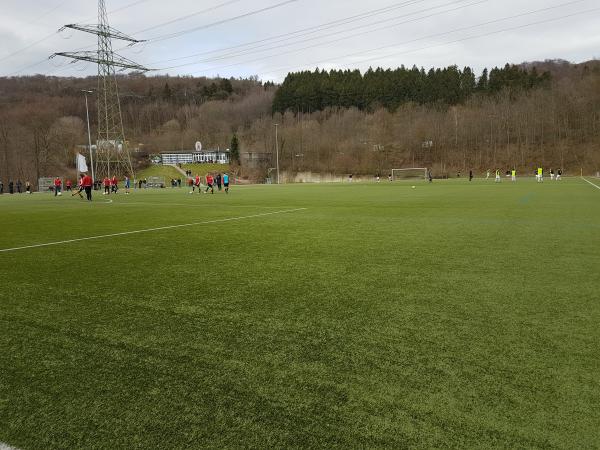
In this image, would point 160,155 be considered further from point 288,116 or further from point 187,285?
point 187,285

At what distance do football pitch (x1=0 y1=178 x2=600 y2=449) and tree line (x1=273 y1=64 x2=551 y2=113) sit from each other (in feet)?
437

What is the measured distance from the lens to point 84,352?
153 inches

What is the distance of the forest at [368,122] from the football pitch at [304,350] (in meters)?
95.9

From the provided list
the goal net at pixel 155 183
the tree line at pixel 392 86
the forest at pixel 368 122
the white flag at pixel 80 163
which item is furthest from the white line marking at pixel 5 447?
the tree line at pixel 392 86

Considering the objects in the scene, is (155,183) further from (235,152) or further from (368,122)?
(368,122)

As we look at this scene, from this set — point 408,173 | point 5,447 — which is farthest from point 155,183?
point 5,447

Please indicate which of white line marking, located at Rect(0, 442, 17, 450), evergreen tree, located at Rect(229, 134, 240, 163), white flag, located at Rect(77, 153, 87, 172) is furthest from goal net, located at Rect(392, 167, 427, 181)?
white line marking, located at Rect(0, 442, 17, 450)

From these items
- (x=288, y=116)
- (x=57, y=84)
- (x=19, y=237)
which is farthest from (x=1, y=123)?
(x=19, y=237)

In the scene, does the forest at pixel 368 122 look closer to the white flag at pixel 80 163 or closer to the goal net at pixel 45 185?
the goal net at pixel 45 185

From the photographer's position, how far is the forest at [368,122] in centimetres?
10138

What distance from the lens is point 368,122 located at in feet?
430

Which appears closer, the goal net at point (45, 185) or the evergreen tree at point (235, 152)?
the goal net at point (45, 185)

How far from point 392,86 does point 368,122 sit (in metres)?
14.2

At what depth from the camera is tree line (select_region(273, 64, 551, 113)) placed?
12962 cm
